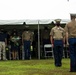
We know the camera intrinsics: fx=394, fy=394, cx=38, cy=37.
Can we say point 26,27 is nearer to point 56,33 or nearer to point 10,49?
point 10,49

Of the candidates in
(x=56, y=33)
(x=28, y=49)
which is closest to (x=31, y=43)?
(x=28, y=49)

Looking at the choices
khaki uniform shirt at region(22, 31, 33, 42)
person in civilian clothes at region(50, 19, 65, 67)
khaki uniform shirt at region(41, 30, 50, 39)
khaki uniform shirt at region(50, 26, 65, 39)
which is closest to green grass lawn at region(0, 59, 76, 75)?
person in civilian clothes at region(50, 19, 65, 67)

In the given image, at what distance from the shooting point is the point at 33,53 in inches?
984

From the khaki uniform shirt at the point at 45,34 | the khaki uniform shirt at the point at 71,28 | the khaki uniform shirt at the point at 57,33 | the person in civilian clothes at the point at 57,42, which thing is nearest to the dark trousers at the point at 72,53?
the khaki uniform shirt at the point at 71,28

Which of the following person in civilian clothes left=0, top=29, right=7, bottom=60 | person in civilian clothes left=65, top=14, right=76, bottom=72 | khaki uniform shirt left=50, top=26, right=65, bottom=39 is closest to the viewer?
person in civilian clothes left=65, top=14, right=76, bottom=72

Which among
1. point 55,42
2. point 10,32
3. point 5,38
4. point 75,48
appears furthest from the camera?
point 10,32

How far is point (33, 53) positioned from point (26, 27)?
2.29 meters

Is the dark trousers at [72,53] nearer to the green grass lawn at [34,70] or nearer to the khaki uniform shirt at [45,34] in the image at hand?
the green grass lawn at [34,70]

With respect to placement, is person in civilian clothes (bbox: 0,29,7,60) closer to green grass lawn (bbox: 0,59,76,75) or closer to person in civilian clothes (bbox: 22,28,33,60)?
person in civilian clothes (bbox: 22,28,33,60)

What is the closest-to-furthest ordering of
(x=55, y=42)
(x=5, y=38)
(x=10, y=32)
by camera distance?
(x=55, y=42) → (x=5, y=38) → (x=10, y=32)

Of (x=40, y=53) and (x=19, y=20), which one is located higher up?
(x=19, y=20)

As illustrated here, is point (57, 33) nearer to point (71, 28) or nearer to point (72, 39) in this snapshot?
point (71, 28)

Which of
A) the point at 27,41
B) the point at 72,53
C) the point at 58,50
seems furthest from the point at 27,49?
the point at 72,53

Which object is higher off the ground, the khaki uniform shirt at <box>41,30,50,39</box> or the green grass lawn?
the khaki uniform shirt at <box>41,30,50,39</box>
